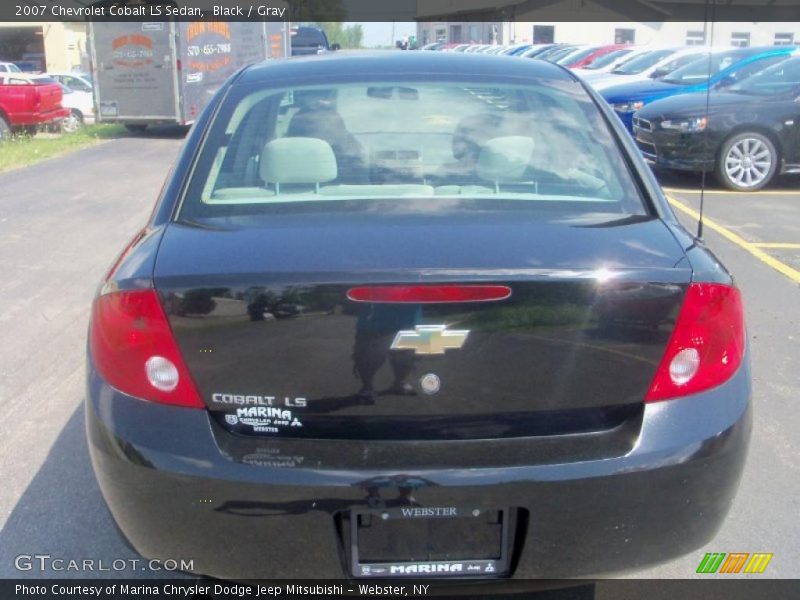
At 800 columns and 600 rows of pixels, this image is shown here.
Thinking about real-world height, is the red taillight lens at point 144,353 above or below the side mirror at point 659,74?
below

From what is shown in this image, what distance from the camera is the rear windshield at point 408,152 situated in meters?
2.90

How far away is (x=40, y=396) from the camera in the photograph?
464 cm

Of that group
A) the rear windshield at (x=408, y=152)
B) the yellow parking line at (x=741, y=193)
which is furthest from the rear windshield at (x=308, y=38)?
the rear windshield at (x=408, y=152)

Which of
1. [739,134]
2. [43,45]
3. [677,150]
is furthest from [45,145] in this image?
[43,45]

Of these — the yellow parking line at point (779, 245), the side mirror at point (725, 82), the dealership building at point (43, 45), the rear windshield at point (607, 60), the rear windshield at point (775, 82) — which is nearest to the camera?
the yellow parking line at point (779, 245)

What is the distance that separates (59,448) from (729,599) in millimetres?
2829

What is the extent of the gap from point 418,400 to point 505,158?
1.17m

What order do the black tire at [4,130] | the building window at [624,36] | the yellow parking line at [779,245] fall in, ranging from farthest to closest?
the building window at [624,36] < the black tire at [4,130] < the yellow parking line at [779,245]

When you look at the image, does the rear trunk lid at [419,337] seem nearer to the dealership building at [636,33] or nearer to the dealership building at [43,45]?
the dealership building at [43,45]

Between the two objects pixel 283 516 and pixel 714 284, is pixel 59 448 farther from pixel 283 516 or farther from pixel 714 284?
pixel 714 284

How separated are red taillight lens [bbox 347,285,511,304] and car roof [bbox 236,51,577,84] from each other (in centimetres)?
145

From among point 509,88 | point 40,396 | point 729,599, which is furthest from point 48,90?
point 729,599

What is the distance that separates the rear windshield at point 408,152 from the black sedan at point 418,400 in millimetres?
356

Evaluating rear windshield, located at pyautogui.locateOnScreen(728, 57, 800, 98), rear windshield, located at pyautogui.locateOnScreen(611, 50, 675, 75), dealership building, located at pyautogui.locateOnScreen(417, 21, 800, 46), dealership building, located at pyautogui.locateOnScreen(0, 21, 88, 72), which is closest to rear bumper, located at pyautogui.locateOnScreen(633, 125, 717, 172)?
rear windshield, located at pyautogui.locateOnScreen(728, 57, 800, 98)
